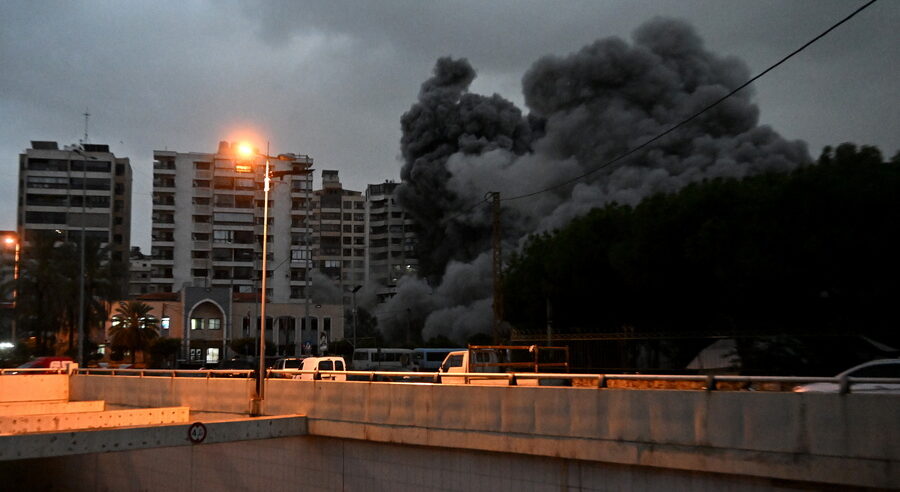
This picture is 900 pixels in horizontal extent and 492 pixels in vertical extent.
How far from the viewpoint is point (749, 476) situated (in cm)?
951

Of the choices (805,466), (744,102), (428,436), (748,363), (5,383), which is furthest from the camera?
(744,102)

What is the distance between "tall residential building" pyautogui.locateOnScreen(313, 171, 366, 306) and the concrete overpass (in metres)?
99.3

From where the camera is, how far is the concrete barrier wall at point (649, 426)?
876 cm

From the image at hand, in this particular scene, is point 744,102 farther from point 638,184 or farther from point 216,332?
point 216,332

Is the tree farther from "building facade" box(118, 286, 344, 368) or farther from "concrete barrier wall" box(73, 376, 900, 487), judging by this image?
"concrete barrier wall" box(73, 376, 900, 487)

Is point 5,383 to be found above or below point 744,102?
below

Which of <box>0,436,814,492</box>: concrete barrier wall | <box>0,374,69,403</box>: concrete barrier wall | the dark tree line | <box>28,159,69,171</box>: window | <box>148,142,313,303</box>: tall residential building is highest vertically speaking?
<box>28,159,69,171</box>: window

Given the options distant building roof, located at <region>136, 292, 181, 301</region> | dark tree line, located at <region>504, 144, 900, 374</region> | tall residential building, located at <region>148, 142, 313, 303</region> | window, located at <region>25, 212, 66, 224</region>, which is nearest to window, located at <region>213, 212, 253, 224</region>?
tall residential building, located at <region>148, 142, 313, 303</region>

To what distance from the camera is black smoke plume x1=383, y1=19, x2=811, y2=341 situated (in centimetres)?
8556

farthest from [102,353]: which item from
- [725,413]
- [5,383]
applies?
[725,413]

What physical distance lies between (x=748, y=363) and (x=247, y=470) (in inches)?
685

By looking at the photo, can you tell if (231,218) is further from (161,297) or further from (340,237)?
(340,237)

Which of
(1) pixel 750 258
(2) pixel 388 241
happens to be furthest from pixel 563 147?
(1) pixel 750 258

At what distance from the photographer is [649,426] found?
10.5 metres
